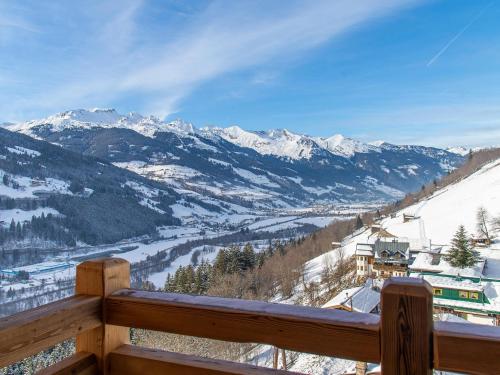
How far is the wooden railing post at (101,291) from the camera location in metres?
1.61

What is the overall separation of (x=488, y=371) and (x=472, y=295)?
23868 mm

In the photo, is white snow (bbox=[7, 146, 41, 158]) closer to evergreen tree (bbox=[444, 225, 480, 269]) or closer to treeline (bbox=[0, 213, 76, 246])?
treeline (bbox=[0, 213, 76, 246])

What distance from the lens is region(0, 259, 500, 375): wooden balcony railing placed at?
112 centimetres

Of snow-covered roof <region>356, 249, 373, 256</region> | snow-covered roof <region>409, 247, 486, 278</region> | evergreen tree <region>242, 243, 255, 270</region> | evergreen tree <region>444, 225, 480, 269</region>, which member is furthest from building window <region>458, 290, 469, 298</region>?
evergreen tree <region>242, 243, 255, 270</region>

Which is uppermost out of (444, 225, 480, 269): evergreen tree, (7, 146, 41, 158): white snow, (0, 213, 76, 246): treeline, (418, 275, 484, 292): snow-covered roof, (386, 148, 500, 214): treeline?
(7, 146, 41, 158): white snow

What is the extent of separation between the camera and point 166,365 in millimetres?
1492

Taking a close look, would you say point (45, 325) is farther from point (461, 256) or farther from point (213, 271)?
point (213, 271)

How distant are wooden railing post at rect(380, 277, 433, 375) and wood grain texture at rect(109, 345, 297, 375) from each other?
354mm

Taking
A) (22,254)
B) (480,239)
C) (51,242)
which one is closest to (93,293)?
(480,239)

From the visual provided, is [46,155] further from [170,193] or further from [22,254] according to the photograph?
[22,254]

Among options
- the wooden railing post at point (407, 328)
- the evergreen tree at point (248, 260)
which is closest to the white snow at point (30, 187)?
the evergreen tree at point (248, 260)

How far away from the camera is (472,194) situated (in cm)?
6525

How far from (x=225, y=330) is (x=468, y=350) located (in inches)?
29.9

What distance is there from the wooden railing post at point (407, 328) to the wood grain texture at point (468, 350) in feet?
0.10
